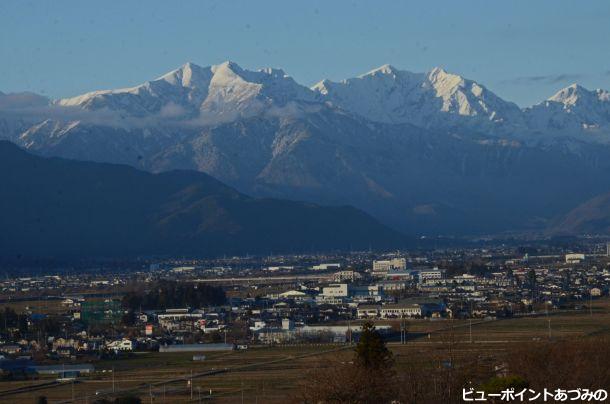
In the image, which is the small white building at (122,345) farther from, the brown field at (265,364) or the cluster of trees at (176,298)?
the cluster of trees at (176,298)

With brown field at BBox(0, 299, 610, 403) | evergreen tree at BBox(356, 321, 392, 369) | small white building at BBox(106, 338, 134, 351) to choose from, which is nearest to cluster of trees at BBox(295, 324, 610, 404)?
evergreen tree at BBox(356, 321, 392, 369)

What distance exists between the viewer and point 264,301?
80500 millimetres

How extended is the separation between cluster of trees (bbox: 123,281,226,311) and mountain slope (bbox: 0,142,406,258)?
6970cm

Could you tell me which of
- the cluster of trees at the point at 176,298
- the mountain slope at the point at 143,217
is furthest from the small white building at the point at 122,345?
the mountain slope at the point at 143,217

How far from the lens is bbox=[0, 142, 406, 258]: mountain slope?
16150cm

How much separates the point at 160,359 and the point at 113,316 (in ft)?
64.2

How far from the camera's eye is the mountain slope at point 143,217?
530ft

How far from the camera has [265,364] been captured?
49.2 m

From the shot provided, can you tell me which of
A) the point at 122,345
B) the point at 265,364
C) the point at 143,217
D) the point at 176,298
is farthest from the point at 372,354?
the point at 143,217

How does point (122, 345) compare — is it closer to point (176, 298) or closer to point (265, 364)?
point (265, 364)

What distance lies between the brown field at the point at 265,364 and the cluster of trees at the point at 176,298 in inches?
764

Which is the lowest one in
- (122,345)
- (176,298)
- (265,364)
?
(265,364)

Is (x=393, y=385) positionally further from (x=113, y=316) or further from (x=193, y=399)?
(x=113, y=316)

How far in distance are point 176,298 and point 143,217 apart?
9446 centimetres
